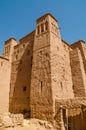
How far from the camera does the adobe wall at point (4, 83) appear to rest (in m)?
21.0

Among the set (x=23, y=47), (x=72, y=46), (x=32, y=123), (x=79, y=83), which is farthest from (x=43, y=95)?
(x=72, y=46)

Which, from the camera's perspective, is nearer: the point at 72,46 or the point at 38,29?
the point at 38,29

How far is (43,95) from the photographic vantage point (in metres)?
16.4

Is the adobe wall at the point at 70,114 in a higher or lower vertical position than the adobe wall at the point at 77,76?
lower

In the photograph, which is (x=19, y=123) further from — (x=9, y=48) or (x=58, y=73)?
(x=9, y=48)

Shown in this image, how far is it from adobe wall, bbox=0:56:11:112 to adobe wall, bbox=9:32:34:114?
1.00 meters

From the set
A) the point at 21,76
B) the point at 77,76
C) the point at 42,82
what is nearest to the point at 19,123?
the point at 42,82

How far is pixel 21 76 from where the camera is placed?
76.2 ft

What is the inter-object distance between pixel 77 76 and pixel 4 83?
40.0 feet

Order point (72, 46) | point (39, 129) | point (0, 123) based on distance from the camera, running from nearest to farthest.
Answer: point (0, 123) → point (39, 129) → point (72, 46)

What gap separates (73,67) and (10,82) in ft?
37.9

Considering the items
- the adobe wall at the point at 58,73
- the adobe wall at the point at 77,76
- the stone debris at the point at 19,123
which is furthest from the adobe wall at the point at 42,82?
the adobe wall at the point at 77,76

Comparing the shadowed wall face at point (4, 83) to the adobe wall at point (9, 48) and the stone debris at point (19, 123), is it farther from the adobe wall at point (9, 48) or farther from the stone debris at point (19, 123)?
the stone debris at point (19, 123)

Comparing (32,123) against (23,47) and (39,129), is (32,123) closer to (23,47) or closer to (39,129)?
(39,129)
